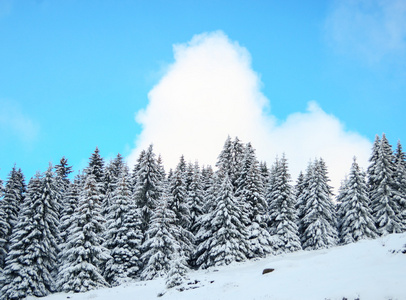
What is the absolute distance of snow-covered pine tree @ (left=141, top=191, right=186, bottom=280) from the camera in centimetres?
3230

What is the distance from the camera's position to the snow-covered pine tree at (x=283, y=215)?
3778 centimetres

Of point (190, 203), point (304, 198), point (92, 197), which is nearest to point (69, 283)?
point (92, 197)

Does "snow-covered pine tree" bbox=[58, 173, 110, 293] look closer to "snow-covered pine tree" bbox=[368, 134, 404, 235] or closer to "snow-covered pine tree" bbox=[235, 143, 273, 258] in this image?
"snow-covered pine tree" bbox=[235, 143, 273, 258]

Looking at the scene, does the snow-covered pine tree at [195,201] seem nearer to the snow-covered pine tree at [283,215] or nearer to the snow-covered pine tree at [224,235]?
the snow-covered pine tree at [224,235]

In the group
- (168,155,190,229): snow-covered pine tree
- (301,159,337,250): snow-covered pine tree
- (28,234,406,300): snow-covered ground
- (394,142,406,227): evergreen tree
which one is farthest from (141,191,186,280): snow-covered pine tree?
(394,142,406,227): evergreen tree

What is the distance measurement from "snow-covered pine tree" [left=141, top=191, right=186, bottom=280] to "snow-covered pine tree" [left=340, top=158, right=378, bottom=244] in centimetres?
2224

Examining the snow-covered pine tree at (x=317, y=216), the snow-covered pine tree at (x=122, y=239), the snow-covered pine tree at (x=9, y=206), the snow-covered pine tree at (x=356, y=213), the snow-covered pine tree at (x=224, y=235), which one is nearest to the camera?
the snow-covered pine tree at (x=224, y=235)

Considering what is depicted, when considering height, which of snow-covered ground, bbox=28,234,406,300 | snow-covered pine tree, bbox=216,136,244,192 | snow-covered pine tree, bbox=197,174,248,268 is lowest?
snow-covered ground, bbox=28,234,406,300

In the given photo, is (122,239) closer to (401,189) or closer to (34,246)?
(34,246)

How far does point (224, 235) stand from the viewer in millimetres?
34062

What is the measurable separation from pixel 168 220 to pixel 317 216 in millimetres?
20817

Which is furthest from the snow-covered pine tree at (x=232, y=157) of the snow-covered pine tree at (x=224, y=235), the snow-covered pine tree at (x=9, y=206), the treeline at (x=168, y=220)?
the snow-covered pine tree at (x=9, y=206)

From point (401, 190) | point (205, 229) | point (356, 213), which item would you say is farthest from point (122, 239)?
point (401, 190)

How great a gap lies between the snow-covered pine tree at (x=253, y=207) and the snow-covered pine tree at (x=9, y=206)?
27288 millimetres
